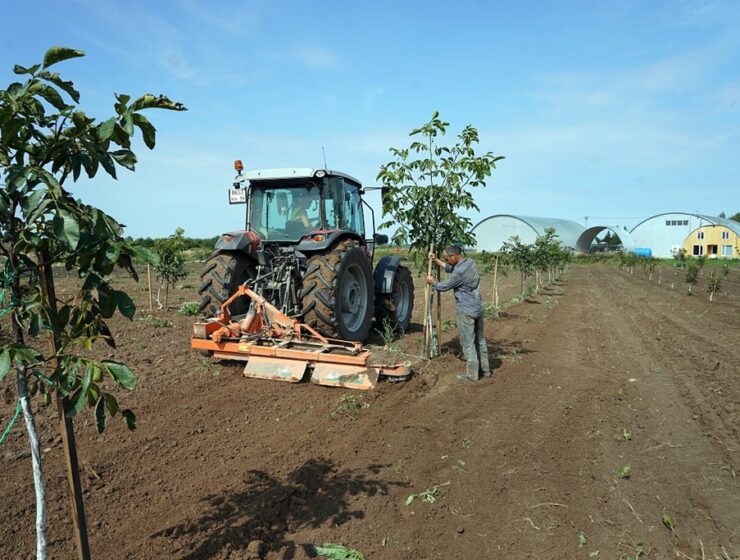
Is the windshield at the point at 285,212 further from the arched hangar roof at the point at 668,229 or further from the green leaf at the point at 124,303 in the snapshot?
the arched hangar roof at the point at 668,229

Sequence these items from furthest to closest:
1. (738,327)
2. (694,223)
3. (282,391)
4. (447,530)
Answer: (694,223)
(738,327)
(282,391)
(447,530)

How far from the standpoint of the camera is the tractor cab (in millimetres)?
7285

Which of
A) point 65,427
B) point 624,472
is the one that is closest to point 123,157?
point 65,427

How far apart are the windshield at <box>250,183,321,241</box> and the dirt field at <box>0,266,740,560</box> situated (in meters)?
2.08

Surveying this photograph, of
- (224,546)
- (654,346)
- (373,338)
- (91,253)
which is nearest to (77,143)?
(91,253)

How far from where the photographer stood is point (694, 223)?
195ft

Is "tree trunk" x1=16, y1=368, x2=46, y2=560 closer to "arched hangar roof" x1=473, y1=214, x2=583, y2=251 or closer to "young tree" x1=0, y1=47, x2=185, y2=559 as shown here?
"young tree" x1=0, y1=47, x2=185, y2=559

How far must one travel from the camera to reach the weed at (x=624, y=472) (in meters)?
3.97

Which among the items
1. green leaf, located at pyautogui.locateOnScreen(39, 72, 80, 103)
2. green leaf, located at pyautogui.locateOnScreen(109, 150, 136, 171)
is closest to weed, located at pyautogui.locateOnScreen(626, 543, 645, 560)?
green leaf, located at pyautogui.locateOnScreen(109, 150, 136, 171)

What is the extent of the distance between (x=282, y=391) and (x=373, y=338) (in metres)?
3.01

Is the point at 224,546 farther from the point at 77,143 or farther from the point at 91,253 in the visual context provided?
the point at 77,143

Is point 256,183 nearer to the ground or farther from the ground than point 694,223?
nearer to the ground

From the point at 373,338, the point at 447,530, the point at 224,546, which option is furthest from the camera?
the point at 373,338

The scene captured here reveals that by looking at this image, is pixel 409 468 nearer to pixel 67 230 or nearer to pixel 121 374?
pixel 121 374
